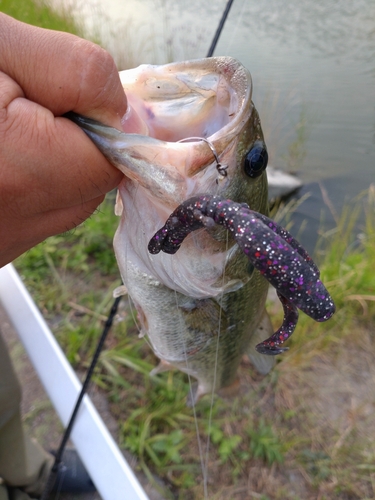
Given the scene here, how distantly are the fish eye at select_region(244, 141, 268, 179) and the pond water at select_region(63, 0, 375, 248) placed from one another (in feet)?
11.9

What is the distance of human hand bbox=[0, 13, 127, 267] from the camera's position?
726 mm

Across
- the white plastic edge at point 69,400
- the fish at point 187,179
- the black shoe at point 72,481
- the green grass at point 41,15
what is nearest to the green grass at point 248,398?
the black shoe at point 72,481

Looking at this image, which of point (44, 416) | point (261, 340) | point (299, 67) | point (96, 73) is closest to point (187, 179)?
point (96, 73)

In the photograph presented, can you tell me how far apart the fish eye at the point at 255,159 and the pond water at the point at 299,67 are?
11.9 ft

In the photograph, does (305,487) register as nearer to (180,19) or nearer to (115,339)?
(115,339)

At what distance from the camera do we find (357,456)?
7.22 feet

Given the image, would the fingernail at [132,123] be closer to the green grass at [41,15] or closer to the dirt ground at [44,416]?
the dirt ground at [44,416]

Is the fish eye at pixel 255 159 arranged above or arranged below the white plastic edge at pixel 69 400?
above

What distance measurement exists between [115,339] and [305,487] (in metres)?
1.49

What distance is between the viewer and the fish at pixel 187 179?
0.88 metres

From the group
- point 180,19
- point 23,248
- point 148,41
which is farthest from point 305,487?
point 180,19

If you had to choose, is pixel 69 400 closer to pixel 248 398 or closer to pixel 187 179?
pixel 248 398

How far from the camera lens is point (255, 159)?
1.01 meters

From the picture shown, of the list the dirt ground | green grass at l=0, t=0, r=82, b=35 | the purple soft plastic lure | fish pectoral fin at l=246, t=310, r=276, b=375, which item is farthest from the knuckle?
green grass at l=0, t=0, r=82, b=35
